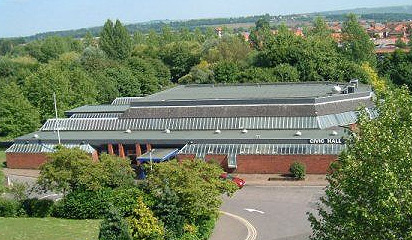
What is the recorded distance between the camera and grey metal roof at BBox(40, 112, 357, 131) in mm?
55906

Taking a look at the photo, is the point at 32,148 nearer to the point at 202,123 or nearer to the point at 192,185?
the point at 202,123

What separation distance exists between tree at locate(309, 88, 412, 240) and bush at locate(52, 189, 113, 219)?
19818 millimetres

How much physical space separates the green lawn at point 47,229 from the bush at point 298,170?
19.0 m

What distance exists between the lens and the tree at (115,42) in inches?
5497

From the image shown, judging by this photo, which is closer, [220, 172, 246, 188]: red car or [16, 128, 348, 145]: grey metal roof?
[220, 172, 246, 188]: red car

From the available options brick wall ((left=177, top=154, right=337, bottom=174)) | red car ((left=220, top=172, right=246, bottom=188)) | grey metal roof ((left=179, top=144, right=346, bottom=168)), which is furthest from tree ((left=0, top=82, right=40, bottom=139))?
red car ((left=220, top=172, right=246, bottom=188))

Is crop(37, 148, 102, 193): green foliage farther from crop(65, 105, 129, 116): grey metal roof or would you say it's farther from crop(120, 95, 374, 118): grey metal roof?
crop(65, 105, 129, 116): grey metal roof

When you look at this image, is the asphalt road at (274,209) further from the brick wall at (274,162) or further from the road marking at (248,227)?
the brick wall at (274,162)

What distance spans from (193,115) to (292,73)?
28.3 m

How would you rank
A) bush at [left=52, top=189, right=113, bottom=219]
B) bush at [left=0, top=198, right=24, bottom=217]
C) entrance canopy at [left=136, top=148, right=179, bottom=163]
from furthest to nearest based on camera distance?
1. entrance canopy at [left=136, top=148, right=179, bottom=163]
2. bush at [left=0, top=198, right=24, bottom=217]
3. bush at [left=52, top=189, right=113, bottom=219]

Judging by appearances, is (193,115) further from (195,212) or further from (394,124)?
(394,124)

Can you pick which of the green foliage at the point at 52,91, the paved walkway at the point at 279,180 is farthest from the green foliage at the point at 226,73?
the paved walkway at the point at 279,180

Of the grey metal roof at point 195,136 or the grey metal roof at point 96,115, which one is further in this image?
the grey metal roof at point 96,115

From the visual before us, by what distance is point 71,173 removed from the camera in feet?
126
